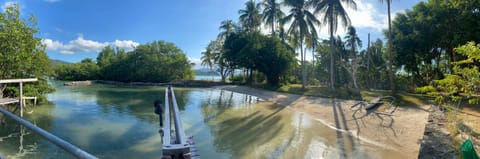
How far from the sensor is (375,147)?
7.08 metres

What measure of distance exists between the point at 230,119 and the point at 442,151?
7.92m

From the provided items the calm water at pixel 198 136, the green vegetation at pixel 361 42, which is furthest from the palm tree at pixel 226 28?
the calm water at pixel 198 136

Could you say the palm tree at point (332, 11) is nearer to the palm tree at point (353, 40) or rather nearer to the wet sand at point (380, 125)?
the wet sand at point (380, 125)

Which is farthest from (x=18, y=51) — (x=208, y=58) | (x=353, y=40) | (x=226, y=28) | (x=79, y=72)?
(x=79, y=72)

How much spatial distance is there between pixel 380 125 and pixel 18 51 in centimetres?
1599

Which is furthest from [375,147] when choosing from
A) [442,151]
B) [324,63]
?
[324,63]

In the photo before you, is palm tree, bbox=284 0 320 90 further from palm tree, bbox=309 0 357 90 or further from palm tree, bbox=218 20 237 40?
palm tree, bbox=218 20 237 40

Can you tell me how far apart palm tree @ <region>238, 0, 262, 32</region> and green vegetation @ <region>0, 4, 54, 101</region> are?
20.9 m

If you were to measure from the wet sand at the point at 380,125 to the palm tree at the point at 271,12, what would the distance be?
47.8 feet

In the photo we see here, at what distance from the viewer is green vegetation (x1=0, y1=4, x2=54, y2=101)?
11367mm

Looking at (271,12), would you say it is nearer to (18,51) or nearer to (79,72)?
(18,51)

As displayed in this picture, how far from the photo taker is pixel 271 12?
1027 inches

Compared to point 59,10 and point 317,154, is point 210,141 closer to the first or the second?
point 317,154

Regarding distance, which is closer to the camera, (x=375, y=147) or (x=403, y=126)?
(x=375, y=147)
